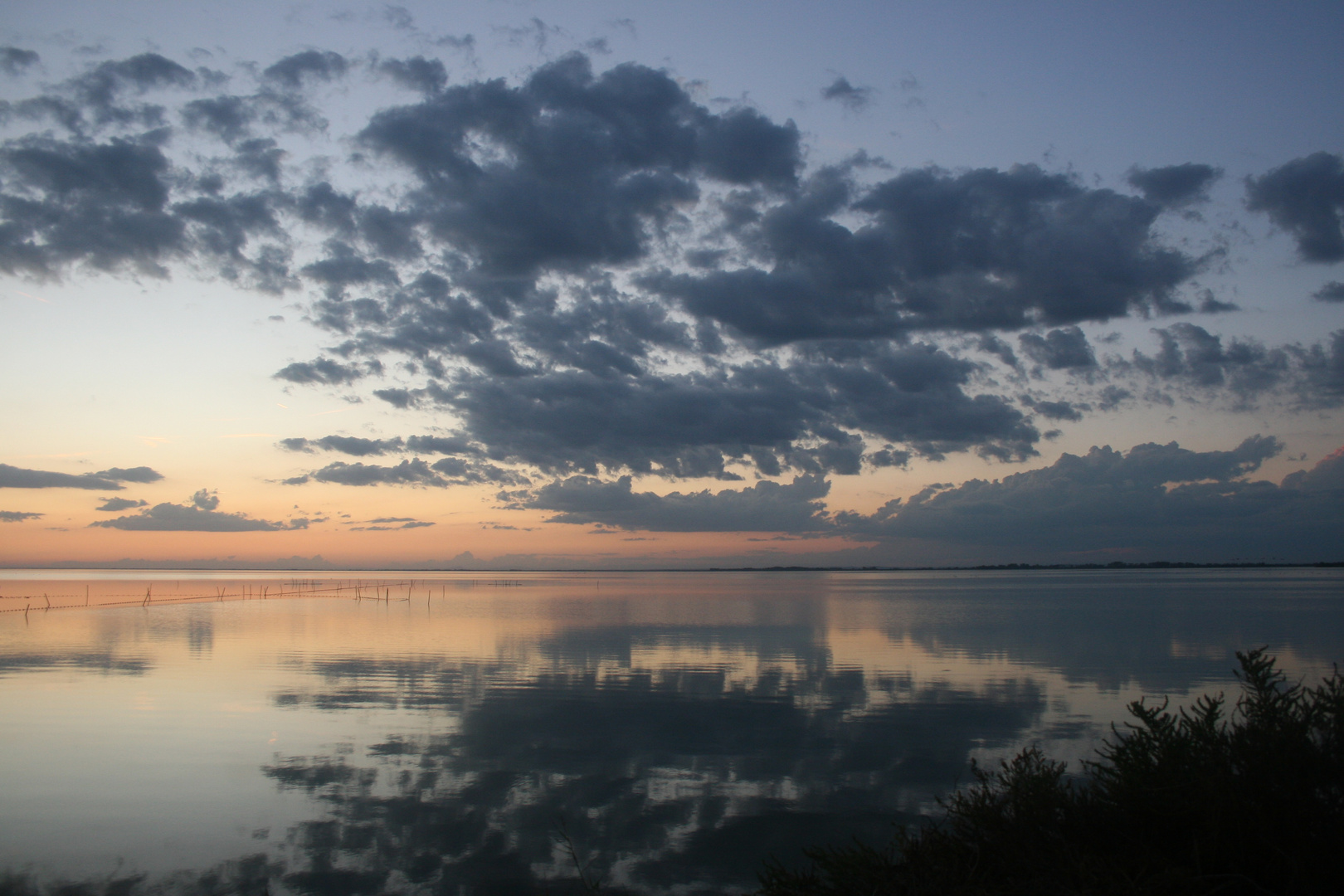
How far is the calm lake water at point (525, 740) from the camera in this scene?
1171 centimetres

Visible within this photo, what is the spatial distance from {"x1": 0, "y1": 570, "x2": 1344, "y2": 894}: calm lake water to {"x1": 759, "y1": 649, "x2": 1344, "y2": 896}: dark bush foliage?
3377 mm

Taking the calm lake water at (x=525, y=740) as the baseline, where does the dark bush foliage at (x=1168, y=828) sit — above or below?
above

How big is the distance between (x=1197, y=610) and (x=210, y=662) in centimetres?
6377

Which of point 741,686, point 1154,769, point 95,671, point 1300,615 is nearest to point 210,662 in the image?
point 95,671

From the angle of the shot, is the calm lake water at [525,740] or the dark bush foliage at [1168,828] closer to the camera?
the dark bush foliage at [1168,828]

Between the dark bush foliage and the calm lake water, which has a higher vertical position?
the dark bush foliage

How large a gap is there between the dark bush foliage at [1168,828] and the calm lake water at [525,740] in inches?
133

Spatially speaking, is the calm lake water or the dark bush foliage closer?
the dark bush foliage

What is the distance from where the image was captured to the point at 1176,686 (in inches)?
959

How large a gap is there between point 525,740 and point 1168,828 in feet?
46.4

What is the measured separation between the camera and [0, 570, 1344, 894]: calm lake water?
11.7m

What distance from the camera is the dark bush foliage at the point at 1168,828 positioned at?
5.66 m

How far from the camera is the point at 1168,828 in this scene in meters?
6.41

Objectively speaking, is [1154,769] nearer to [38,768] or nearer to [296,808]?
[296,808]
